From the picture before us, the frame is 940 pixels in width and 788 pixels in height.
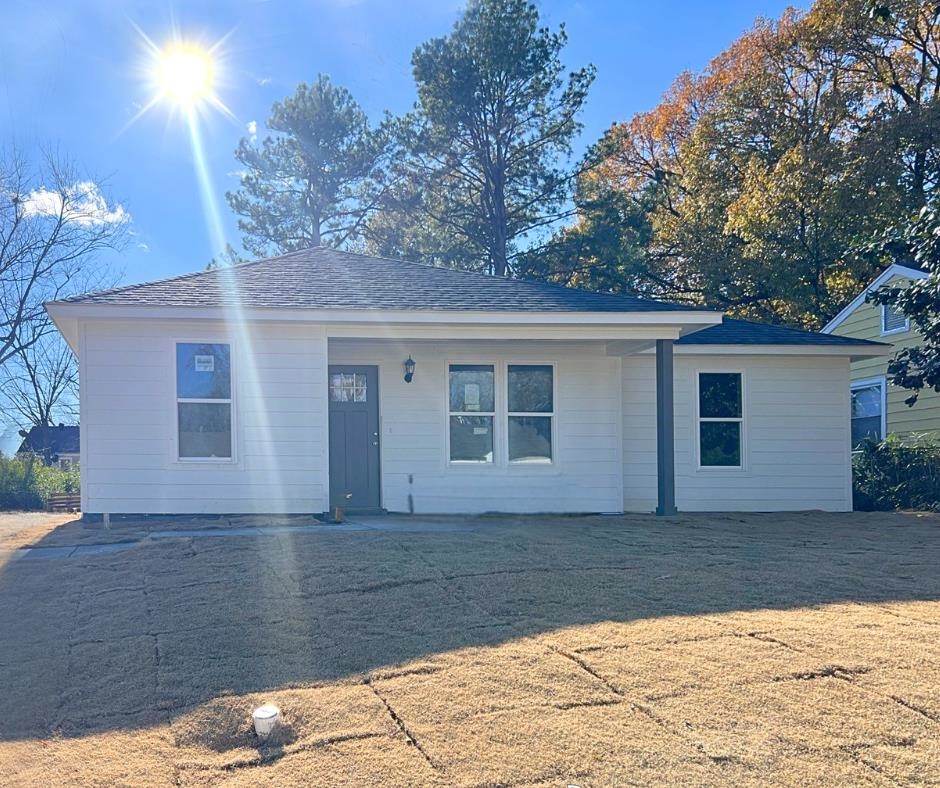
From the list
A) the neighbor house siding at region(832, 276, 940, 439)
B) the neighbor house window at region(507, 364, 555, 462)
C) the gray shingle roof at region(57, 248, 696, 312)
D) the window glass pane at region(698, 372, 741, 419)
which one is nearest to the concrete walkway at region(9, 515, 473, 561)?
the neighbor house window at region(507, 364, 555, 462)

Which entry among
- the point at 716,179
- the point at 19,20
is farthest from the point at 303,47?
the point at 716,179

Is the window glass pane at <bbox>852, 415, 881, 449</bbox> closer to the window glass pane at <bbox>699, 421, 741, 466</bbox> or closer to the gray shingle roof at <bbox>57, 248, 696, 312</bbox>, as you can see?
the window glass pane at <bbox>699, 421, 741, 466</bbox>

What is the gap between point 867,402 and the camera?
1702 cm

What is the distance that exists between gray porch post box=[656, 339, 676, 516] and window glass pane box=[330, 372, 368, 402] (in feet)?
12.8

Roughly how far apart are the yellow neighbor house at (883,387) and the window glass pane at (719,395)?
546 centimetres

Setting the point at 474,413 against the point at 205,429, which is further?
the point at 474,413

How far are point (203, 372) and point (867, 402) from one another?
13.9m

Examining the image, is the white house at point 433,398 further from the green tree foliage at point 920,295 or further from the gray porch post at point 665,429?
the green tree foliage at point 920,295

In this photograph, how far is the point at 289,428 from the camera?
9695mm

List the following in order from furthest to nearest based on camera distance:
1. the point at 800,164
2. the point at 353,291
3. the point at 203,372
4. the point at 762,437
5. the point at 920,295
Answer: the point at 800,164 < the point at 762,437 < the point at 353,291 < the point at 203,372 < the point at 920,295

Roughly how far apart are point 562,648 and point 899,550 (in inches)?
194

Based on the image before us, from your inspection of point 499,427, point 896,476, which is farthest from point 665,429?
point 896,476

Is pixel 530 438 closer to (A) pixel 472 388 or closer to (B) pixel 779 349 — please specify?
(A) pixel 472 388

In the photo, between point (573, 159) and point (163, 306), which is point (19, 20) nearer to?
point (163, 306)
